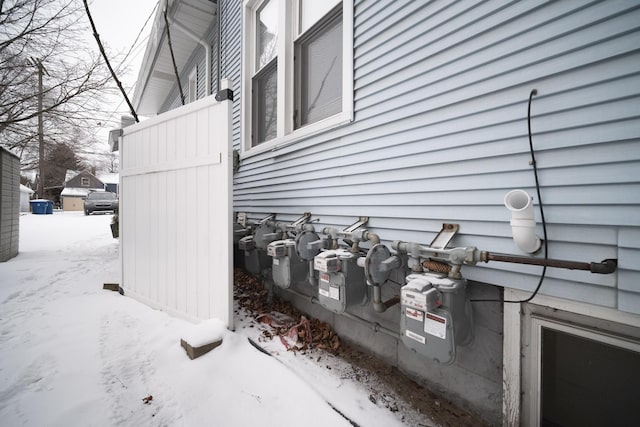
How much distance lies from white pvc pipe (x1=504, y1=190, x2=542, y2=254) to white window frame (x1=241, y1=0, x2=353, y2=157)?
62.8 inches

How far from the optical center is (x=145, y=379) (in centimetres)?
204

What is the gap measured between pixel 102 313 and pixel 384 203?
3331mm

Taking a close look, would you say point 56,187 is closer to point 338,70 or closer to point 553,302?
point 338,70

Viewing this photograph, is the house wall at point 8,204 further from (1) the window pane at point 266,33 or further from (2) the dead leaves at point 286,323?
(1) the window pane at point 266,33

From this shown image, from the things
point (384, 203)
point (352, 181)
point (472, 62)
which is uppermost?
point (472, 62)

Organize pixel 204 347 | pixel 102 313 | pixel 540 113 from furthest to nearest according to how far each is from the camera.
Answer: pixel 102 313, pixel 204 347, pixel 540 113

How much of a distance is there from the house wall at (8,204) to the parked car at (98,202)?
1390cm

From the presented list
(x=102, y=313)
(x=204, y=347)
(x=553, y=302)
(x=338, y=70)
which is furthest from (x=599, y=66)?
(x=102, y=313)

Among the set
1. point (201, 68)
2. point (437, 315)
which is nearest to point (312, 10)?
point (437, 315)

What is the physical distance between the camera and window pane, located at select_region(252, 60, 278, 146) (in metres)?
4.30

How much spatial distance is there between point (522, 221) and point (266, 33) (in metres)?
4.68

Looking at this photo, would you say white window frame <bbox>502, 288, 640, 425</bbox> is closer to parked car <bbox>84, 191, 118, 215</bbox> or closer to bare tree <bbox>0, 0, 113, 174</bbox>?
bare tree <bbox>0, 0, 113, 174</bbox>

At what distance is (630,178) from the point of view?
1272 mm

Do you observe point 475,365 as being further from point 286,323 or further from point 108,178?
point 108,178
